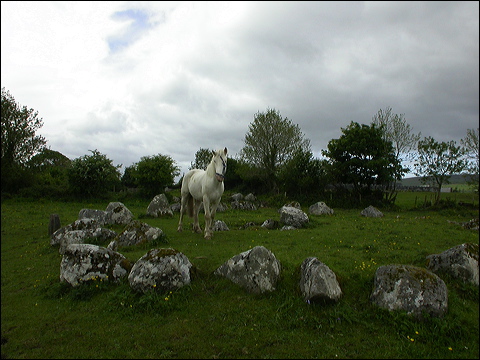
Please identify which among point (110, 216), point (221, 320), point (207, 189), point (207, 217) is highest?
point (207, 189)

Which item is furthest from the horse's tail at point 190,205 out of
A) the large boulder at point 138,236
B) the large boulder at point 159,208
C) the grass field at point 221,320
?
the large boulder at point 159,208

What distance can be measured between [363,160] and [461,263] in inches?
883

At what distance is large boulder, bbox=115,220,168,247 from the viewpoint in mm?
9875

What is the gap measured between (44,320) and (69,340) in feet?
3.61

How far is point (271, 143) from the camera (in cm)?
3809

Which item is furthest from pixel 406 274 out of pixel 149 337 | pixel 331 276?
pixel 149 337

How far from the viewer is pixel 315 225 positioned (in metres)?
14.6

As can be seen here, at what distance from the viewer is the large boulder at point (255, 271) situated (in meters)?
6.31

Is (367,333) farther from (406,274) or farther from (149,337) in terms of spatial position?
(149,337)

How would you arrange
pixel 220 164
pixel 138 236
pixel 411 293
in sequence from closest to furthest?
pixel 411 293 < pixel 138 236 < pixel 220 164

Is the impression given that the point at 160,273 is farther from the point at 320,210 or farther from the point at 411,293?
the point at 320,210

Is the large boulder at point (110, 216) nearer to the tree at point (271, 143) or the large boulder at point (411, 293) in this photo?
the large boulder at point (411, 293)

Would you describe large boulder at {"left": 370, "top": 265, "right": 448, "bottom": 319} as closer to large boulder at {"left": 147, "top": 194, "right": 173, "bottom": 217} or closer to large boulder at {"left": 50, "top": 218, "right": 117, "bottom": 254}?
large boulder at {"left": 50, "top": 218, "right": 117, "bottom": 254}

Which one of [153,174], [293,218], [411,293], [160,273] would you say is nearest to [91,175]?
[153,174]
